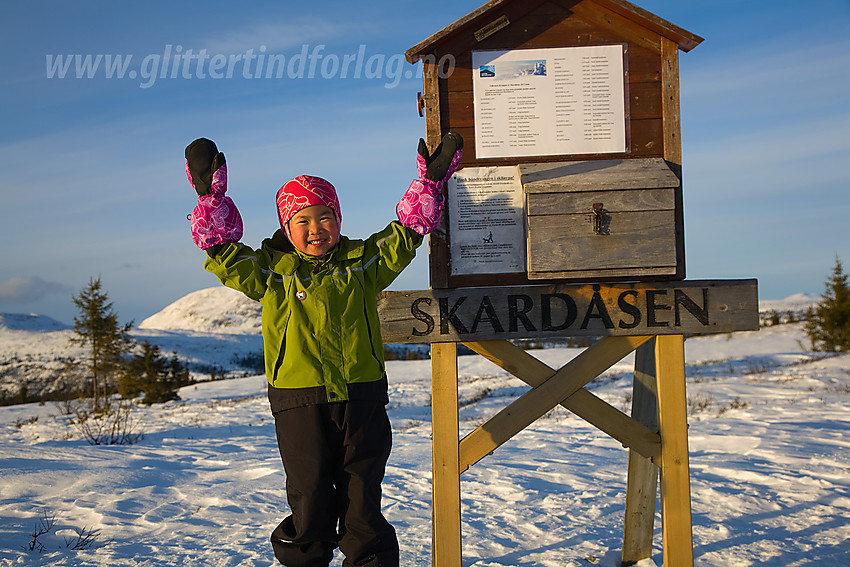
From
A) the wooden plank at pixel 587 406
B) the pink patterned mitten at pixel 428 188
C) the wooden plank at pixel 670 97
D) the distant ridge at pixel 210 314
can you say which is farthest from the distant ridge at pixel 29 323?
the wooden plank at pixel 670 97

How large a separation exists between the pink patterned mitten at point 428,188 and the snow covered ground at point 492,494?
7.26 feet

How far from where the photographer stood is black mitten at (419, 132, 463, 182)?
2891 mm

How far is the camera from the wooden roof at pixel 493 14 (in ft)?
10.7

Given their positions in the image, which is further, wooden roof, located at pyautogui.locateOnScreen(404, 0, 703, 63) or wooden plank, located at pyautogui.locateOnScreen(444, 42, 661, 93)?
wooden plank, located at pyautogui.locateOnScreen(444, 42, 661, 93)

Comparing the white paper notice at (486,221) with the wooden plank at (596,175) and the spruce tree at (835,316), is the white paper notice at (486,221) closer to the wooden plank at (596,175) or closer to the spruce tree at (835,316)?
the wooden plank at (596,175)

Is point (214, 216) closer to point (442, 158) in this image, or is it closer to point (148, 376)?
point (442, 158)

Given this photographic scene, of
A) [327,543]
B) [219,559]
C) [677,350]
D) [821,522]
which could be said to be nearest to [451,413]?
[327,543]

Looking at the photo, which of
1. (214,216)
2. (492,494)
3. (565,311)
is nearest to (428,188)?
(214,216)

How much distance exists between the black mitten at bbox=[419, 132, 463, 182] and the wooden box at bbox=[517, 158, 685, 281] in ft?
1.62

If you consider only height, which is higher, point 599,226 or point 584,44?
point 584,44

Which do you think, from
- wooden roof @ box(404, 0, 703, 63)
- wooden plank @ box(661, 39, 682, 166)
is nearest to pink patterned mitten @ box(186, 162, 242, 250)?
wooden roof @ box(404, 0, 703, 63)

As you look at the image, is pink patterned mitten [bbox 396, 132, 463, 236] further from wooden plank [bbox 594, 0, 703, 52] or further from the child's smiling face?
wooden plank [bbox 594, 0, 703, 52]

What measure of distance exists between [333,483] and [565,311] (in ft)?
5.06

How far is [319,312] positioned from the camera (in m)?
2.71
